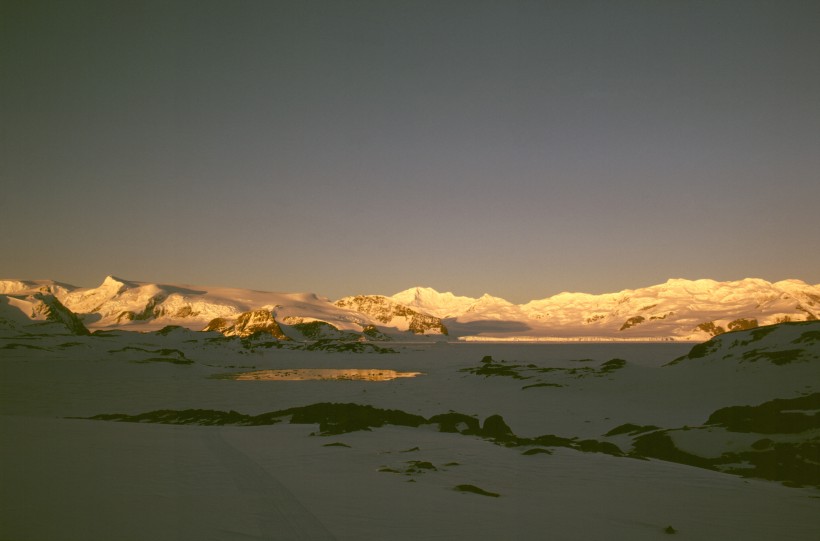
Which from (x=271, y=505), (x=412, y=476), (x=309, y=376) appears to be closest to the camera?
(x=271, y=505)

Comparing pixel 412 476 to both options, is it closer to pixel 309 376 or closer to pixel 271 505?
pixel 271 505

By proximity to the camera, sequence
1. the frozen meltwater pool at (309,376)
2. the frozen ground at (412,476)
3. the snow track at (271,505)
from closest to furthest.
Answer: the snow track at (271,505) → the frozen ground at (412,476) → the frozen meltwater pool at (309,376)

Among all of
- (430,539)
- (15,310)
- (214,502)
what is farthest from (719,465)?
(15,310)

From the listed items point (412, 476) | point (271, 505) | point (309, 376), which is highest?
point (271, 505)

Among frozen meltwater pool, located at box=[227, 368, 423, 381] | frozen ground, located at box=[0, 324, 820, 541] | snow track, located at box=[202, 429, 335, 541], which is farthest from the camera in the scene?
frozen meltwater pool, located at box=[227, 368, 423, 381]

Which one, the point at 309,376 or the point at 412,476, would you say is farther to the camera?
the point at 309,376

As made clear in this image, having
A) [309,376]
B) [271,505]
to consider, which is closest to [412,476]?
[271,505]

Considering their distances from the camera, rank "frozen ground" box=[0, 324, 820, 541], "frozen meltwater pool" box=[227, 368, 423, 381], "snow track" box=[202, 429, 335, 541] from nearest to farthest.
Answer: "snow track" box=[202, 429, 335, 541] < "frozen ground" box=[0, 324, 820, 541] < "frozen meltwater pool" box=[227, 368, 423, 381]

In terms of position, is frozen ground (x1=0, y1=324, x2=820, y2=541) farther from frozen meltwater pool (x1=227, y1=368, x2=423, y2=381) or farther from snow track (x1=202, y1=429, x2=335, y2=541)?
frozen meltwater pool (x1=227, y1=368, x2=423, y2=381)

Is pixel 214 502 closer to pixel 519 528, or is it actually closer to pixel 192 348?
pixel 519 528

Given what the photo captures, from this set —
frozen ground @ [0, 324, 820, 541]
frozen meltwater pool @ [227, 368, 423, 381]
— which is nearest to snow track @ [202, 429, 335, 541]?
Answer: frozen ground @ [0, 324, 820, 541]

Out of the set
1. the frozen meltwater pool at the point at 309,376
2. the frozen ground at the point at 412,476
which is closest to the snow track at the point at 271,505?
the frozen ground at the point at 412,476

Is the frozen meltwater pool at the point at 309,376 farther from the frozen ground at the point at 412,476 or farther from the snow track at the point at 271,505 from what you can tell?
A: the snow track at the point at 271,505

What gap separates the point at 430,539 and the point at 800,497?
21.7 feet
